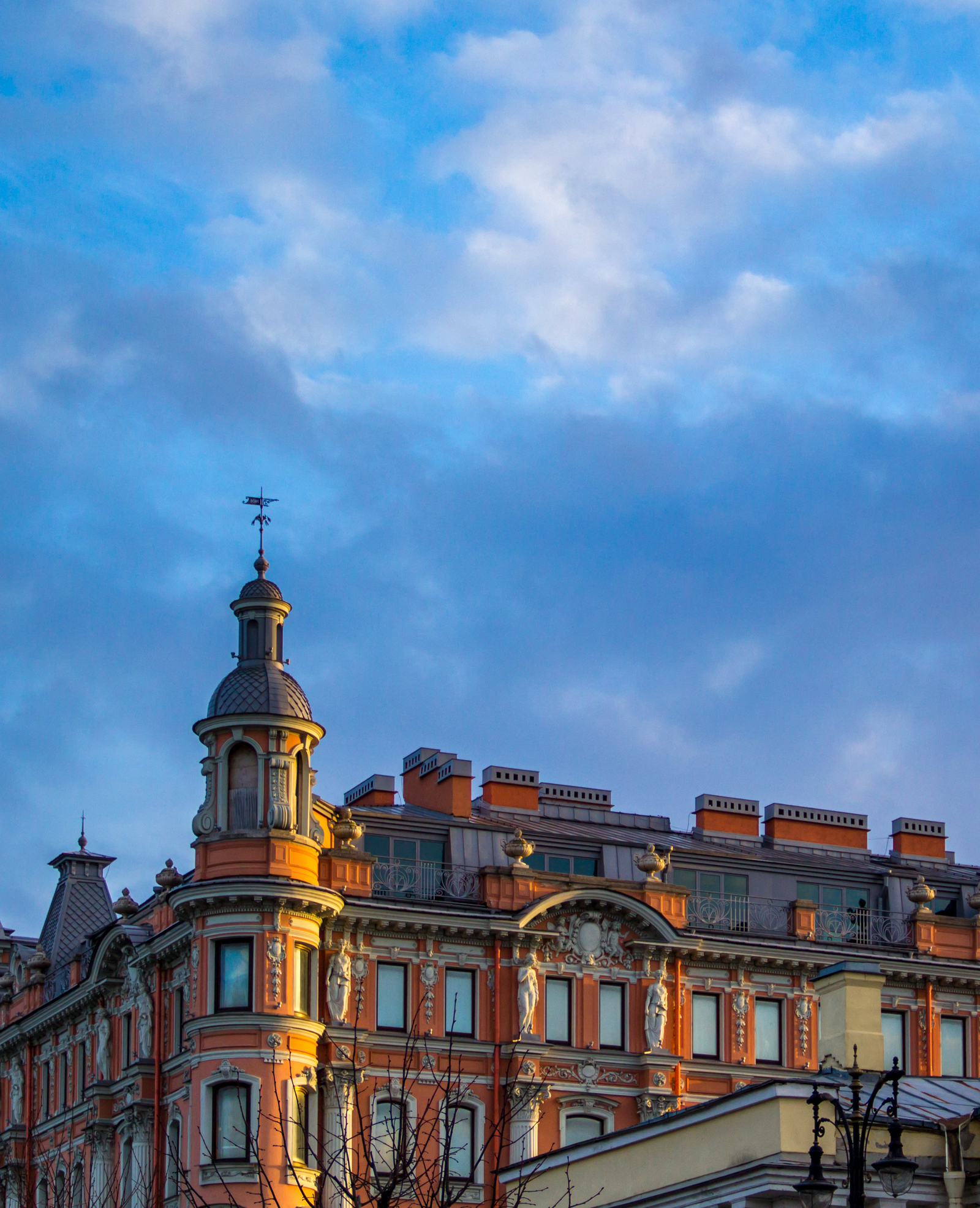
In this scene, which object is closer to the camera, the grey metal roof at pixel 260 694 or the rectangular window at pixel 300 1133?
the rectangular window at pixel 300 1133

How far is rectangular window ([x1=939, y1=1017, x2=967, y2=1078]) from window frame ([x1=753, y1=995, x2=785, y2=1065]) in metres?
4.54

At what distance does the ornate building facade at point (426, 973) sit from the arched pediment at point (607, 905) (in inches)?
2.6

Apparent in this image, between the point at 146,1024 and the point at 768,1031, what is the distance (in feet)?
53.1

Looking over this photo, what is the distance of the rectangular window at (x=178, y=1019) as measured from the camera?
6022 cm

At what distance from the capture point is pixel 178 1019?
199ft

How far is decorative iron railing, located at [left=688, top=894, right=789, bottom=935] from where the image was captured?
64188 millimetres

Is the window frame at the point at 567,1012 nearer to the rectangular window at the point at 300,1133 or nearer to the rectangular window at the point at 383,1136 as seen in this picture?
the rectangular window at the point at 383,1136

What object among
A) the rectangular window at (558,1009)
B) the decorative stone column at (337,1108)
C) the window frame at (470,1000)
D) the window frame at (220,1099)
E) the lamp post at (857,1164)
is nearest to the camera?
the lamp post at (857,1164)

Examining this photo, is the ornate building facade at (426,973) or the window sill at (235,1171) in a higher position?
the ornate building facade at (426,973)

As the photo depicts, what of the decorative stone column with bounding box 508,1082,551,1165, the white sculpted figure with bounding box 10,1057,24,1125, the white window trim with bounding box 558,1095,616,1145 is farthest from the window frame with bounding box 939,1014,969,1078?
the white sculpted figure with bounding box 10,1057,24,1125

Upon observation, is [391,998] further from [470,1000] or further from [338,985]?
[470,1000]

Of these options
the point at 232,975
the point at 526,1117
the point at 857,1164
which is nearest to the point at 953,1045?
the point at 526,1117

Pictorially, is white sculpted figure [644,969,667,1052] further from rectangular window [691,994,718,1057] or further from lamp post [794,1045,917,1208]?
lamp post [794,1045,917,1208]

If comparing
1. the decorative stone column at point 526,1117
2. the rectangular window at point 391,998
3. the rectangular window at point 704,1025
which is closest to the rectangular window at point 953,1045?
the rectangular window at point 704,1025
